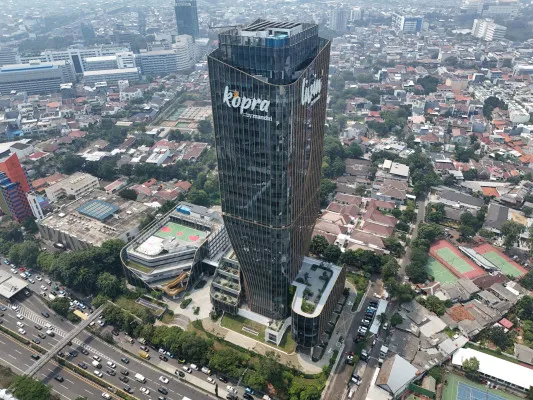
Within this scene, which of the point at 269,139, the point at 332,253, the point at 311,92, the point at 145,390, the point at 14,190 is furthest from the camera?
the point at 14,190

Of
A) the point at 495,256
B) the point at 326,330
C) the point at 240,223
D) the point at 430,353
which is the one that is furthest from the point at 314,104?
the point at 495,256

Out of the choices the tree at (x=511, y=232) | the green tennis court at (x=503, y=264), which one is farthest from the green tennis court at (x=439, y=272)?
the tree at (x=511, y=232)

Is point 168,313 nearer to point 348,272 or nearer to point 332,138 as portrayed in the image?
point 348,272

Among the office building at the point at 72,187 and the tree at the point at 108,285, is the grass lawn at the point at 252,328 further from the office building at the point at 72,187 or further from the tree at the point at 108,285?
the office building at the point at 72,187

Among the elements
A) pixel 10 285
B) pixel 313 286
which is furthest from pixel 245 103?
pixel 10 285

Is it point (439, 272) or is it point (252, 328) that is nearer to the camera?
point (252, 328)

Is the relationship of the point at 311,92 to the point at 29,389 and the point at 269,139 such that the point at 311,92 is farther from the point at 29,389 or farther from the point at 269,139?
the point at 29,389
